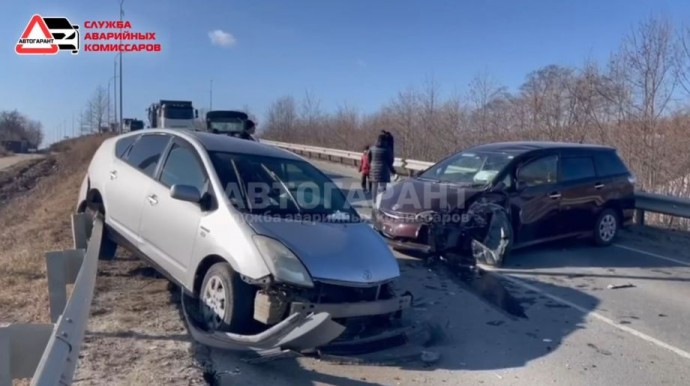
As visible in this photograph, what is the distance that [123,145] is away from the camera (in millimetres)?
6992

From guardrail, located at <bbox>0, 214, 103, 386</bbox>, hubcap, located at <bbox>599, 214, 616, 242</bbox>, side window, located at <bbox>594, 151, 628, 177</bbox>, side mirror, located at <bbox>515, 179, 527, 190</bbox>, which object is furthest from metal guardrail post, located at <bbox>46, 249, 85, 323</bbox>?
side window, located at <bbox>594, 151, 628, 177</bbox>

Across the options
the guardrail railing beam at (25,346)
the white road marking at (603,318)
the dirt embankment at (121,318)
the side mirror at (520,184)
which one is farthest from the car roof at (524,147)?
the guardrail railing beam at (25,346)

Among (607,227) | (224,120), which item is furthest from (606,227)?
(224,120)

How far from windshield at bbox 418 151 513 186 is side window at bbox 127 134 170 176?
4.56 meters

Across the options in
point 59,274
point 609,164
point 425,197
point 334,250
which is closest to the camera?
point 334,250

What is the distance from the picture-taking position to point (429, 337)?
5164 millimetres

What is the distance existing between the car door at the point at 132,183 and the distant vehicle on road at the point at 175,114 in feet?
74.7

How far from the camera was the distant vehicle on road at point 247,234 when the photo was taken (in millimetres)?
4477

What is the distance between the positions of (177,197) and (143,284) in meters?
1.86

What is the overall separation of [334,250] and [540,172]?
5.31 metres

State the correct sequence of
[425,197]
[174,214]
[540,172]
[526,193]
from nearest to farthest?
[174,214], [425,197], [526,193], [540,172]

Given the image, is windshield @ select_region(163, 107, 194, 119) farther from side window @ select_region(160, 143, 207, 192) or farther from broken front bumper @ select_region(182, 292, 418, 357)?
broken front bumper @ select_region(182, 292, 418, 357)

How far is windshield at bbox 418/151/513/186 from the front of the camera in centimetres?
868

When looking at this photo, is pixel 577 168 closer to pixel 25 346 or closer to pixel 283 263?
pixel 283 263
